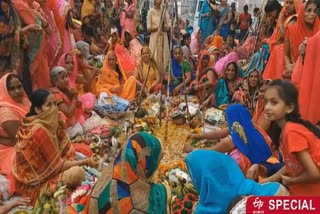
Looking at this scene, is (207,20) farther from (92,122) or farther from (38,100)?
(38,100)

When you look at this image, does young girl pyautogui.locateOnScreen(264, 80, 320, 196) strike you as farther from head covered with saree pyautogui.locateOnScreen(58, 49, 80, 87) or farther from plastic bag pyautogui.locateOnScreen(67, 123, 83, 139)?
head covered with saree pyautogui.locateOnScreen(58, 49, 80, 87)

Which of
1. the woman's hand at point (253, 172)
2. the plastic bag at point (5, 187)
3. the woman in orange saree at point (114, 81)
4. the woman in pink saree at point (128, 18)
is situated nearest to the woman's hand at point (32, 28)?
the woman in orange saree at point (114, 81)

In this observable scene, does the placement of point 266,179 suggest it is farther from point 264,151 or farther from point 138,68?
point 138,68

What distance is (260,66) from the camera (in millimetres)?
6320

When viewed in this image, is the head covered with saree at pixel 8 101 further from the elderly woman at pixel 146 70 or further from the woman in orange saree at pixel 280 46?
the elderly woman at pixel 146 70

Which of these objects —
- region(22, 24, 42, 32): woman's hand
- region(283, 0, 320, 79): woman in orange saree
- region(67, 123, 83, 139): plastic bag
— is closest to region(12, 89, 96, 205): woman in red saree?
region(67, 123, 83, 139): plastic bag

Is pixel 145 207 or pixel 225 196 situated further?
pixel 145 207

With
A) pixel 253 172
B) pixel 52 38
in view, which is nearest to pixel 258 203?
pixel 253 172

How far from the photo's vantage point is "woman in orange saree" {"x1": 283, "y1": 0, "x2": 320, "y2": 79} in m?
4.34

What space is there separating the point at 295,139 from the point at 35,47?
323 centimetres

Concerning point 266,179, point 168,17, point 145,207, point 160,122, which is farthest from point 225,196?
point 168,17

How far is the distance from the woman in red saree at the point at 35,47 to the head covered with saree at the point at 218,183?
308 centimetres

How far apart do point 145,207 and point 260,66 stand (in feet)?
13.4

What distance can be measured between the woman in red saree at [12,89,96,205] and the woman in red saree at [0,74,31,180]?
6.9 inches
